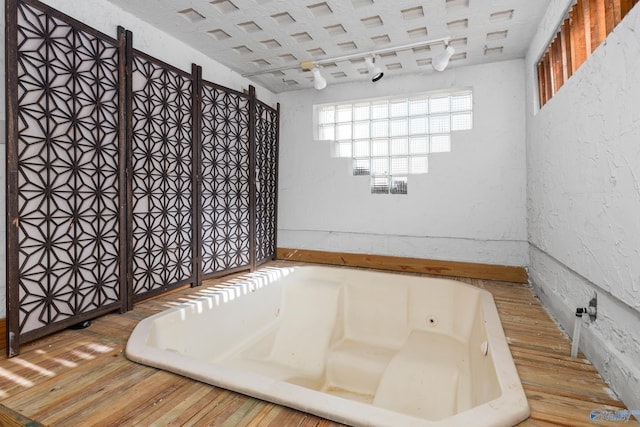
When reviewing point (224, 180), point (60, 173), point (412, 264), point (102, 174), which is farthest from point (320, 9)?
point (412, 264)

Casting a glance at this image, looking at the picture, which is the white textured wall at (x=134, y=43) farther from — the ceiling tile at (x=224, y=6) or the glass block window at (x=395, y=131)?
the glass block window at (x=395, y=131)

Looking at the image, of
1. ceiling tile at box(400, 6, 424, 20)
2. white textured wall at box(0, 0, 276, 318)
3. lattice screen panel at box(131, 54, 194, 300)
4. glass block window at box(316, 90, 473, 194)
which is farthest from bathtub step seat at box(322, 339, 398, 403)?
ceiling tile at box(400, 6, 424, 20)

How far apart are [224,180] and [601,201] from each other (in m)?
2.40

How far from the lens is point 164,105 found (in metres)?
2.10

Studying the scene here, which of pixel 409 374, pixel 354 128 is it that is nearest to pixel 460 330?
pixel 409 374

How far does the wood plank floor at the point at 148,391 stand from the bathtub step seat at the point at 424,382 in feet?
2.00

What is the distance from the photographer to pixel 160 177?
6.84ft

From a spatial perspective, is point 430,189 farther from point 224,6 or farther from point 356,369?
point 224,6

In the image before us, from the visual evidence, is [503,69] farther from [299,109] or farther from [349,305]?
[349,305]

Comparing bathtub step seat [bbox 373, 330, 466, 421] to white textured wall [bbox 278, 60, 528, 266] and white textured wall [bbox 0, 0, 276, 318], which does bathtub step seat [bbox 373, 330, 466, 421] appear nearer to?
white textured wall [bbox 278, 60, 528, 266]

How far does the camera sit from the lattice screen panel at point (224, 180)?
247 cm

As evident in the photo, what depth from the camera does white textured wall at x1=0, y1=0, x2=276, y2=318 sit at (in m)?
1.42

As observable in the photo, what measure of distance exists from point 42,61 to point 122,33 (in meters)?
0.54

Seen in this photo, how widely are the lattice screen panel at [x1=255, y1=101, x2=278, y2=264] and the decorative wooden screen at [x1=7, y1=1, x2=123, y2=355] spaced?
140cm
